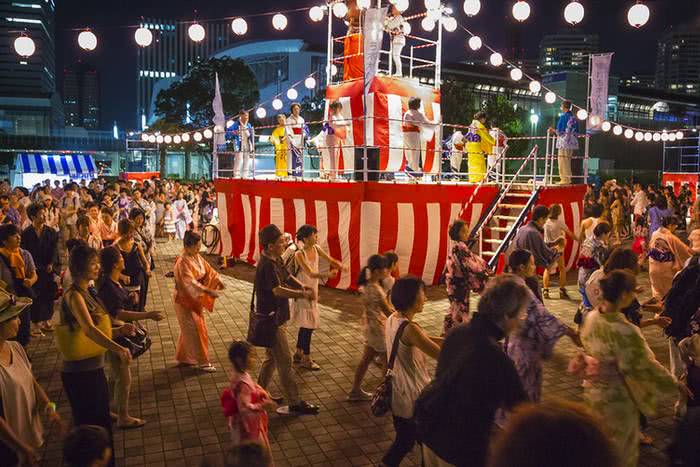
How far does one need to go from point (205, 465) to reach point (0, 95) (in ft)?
292

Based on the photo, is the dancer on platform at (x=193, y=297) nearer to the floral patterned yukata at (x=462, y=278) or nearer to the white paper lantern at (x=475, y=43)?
the floral patterned yukata at (x=462, y=278)

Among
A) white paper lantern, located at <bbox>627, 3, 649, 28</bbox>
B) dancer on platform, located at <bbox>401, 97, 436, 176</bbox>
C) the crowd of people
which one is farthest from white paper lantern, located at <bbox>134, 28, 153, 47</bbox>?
white paper lantern, located at <bbox>627, 3, 649, 28</bbox>

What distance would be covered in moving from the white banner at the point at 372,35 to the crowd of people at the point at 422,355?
14.5 feet

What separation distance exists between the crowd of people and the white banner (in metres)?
4.43

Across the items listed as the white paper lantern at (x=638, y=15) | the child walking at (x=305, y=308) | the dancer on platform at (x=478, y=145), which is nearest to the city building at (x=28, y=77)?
the dancer on platform at (x=478, y=145)

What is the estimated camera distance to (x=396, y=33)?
13.1 meters

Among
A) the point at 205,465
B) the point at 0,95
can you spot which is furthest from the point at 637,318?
the point at 0,95

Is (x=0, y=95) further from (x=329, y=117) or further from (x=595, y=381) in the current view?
(x=595, y=381)

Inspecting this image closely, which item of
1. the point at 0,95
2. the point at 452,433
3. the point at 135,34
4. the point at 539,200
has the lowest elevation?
the point at 452,433

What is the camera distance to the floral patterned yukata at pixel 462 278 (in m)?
6.61

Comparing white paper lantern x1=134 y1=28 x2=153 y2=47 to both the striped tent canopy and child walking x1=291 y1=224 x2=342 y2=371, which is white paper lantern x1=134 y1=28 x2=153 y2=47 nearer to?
child walking x1=291 y1=224 x2=342 y2=371

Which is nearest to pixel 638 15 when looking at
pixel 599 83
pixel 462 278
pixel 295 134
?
pixel 599 83

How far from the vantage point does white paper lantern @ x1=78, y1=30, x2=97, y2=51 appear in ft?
41.6

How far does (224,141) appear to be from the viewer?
57.1 feet
